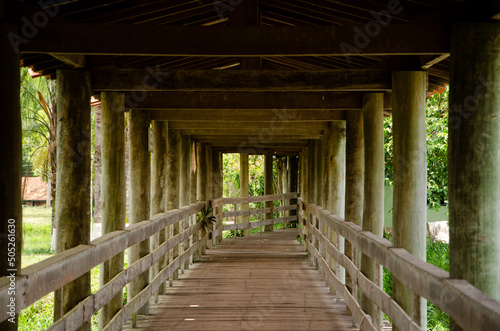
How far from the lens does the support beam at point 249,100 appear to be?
614 cm

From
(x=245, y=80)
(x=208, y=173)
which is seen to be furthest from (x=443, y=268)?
(x=245, y=80)

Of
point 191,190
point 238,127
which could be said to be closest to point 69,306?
point 238,127

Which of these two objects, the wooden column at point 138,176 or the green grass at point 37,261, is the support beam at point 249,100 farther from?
the green grass at point 37,261

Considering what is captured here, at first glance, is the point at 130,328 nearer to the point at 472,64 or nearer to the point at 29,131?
the point at 472,64

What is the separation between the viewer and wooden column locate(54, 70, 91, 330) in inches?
176

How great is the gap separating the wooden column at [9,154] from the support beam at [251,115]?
392 cm

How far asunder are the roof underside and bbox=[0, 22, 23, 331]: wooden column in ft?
1.11

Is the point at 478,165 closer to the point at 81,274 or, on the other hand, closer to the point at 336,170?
the point at 81,274

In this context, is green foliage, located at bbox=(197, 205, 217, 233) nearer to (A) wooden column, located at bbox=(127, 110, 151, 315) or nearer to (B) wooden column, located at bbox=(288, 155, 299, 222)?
(A) wooden column, located at bbox=(127, 110, 151, 315)

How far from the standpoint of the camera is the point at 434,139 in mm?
11703

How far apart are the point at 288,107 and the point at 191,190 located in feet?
17.9

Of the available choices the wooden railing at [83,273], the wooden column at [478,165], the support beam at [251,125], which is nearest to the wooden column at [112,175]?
the wooden railing at [83,273]

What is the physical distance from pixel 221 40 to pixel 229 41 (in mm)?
53

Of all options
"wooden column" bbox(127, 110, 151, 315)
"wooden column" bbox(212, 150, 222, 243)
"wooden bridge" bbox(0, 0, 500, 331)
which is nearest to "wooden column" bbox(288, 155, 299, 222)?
"wooden column" bbox(212, 150, 222, 243)
